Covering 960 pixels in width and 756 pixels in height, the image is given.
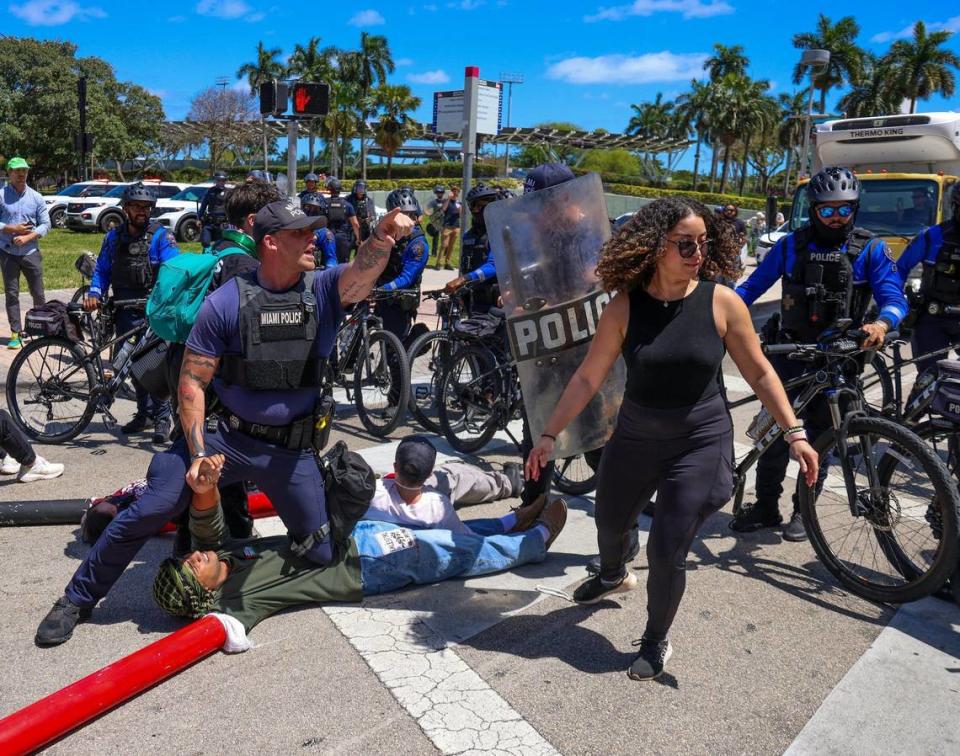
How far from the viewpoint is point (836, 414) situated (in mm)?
4328

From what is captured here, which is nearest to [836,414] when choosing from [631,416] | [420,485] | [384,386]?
[631,416]

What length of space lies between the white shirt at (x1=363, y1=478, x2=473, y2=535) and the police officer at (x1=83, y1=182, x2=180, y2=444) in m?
2.83

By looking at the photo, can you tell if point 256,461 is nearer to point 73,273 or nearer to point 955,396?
point 955,396

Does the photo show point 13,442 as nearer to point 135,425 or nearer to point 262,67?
point 135,425

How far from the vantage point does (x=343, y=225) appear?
1168cm

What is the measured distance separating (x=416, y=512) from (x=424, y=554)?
1.04 ft

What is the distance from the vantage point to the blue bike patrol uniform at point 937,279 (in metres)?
5.73

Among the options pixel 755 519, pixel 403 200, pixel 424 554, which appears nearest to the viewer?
pixel 424 554

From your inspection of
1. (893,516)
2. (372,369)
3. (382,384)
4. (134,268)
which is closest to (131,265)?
(134,268)

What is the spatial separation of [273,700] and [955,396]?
131 inches

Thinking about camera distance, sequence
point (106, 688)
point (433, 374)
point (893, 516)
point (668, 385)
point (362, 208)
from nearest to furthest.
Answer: point (106, 688) → point (668, 385) → point (893, 516) → point (433, 374) → point (362, 208)

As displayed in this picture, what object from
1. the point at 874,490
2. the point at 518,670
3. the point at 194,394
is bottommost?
the point at 518,670

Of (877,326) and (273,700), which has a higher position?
(877,326)

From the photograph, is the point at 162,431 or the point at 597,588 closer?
the point at 597,588
